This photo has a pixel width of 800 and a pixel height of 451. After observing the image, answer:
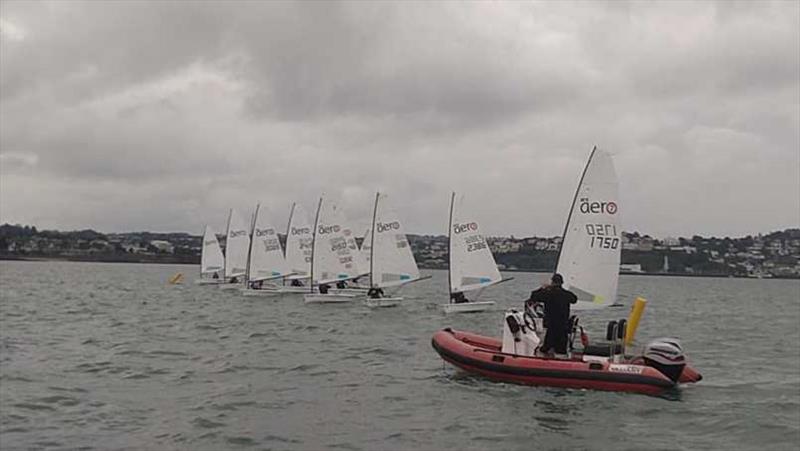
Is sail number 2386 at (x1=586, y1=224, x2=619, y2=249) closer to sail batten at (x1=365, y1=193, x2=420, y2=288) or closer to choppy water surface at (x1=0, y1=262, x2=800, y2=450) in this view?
choppy water surface at (x1=0, y1=262, x2=800, y2=450)

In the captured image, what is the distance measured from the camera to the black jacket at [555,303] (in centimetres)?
1469

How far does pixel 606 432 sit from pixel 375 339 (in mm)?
13513

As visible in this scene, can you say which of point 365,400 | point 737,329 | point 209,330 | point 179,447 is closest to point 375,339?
point 209,330

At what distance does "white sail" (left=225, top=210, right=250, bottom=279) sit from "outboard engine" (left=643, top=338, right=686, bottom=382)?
46205mm

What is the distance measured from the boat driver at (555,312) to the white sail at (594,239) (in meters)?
3.12

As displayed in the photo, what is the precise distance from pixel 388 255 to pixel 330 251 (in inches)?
260

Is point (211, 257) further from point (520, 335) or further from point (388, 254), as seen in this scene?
point (520, 335)

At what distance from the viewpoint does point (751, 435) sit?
12.2 m

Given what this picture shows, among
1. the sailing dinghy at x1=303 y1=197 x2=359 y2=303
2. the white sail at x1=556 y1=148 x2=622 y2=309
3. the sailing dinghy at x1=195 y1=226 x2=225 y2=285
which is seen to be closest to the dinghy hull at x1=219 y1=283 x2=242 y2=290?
the sailing dinghy at x1=195 y1=226 x2=225 y2=285

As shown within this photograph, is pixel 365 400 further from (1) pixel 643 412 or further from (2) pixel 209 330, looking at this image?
(2) pixel 209 330

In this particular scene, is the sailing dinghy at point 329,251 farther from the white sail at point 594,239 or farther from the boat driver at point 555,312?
the boat driver at point 555,312

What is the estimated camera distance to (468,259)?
33.1m

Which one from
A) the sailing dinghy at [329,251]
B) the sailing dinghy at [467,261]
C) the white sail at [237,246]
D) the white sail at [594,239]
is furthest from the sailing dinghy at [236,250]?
the white sail at [594,239]

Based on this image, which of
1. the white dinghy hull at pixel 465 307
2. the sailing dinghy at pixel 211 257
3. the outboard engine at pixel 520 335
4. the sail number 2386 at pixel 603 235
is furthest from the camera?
the sailing dinghy at pixel 211 257
